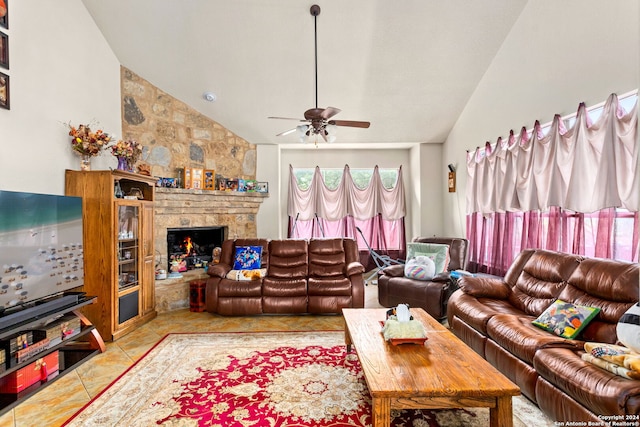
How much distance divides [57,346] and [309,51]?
12.8 feet

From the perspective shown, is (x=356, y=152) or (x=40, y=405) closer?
(x=40, y=405)

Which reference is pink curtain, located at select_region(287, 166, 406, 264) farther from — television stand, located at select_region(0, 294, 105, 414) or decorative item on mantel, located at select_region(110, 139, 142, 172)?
television stand, located at select_region(0, 294, 105, 414)

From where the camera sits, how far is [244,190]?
571 centimetres

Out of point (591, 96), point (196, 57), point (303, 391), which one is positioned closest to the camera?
point (303, 391)

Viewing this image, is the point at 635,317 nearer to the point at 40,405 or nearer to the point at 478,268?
the point at 478,268

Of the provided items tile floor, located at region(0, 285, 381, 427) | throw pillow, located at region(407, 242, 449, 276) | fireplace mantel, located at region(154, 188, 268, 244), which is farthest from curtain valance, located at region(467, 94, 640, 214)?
fireplace mantel, located at region(154, 188, 268, 244)

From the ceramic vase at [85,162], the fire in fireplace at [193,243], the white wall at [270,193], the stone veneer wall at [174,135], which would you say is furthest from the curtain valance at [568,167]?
the ceramic vase at [85,162]

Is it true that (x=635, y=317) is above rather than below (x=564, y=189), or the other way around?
below

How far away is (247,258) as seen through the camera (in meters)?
4.45

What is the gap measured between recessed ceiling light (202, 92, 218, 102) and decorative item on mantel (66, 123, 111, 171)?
174 cm

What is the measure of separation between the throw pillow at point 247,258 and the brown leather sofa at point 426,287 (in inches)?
66.1

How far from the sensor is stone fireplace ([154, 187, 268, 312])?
4453 millimetres

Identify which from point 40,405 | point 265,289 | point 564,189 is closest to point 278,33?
point 265,289

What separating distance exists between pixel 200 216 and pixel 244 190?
901 millimetres
